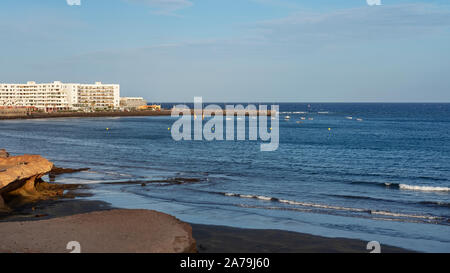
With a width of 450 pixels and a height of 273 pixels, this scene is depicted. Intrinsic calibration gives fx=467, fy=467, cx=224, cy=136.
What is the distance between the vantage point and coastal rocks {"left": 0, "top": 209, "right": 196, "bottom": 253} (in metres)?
15.6

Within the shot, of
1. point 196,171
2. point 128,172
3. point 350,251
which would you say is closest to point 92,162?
point 128,172

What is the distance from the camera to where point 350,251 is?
60.4 ft

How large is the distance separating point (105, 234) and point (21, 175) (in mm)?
10228

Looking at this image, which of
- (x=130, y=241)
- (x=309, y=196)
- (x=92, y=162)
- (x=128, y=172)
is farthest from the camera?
(x=92, y=162)

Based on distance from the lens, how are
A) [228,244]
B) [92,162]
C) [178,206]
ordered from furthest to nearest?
[92,162] < [178,206] < [228,244]

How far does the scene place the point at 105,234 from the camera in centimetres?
1723

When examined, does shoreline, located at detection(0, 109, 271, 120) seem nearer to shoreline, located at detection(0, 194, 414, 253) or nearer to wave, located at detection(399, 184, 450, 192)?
wave, located at detection(399, 184, 450, 192)

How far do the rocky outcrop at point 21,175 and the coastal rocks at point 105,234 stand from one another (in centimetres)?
584

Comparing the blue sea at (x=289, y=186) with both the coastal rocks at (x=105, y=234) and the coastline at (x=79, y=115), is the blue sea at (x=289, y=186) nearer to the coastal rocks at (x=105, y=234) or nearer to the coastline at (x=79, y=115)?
the coastal rocks at (x=105, y=234)

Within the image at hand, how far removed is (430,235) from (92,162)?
34.2 metres

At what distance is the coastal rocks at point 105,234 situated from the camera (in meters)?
15.6

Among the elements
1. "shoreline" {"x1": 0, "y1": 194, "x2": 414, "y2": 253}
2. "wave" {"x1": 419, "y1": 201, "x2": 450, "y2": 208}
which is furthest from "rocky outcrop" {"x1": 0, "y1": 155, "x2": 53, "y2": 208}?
Answer: "wave" {"x1": 419, "y1": 201, "x2": 450, "y2": 208}

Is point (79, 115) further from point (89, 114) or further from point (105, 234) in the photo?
point (105, 234)
